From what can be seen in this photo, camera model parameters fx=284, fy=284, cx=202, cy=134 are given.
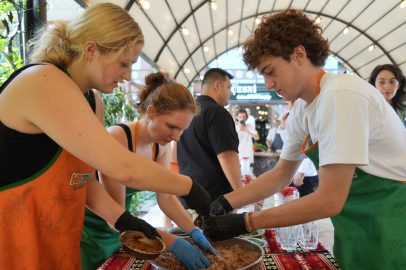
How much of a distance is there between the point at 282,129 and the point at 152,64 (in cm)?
344

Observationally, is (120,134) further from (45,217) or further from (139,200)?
(139,200)

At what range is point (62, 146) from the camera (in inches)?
A: 32.3

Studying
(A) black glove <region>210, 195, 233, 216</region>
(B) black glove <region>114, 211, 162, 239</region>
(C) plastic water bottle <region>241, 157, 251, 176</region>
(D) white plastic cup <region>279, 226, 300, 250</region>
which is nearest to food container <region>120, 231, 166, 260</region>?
(B) black glove <region>114, 211, 162, 239</region>

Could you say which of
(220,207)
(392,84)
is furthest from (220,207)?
(392,84)

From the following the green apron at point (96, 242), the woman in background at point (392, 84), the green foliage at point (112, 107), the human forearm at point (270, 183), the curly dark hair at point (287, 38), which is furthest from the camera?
the green foliage at point (112, 107)

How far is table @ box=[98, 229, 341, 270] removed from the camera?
1.16 meters

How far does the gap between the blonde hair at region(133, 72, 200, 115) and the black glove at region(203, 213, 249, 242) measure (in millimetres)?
739

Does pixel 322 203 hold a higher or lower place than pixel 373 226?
higher

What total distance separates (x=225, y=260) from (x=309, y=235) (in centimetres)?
54

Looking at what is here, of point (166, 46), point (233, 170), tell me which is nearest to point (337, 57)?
point (166, 46)

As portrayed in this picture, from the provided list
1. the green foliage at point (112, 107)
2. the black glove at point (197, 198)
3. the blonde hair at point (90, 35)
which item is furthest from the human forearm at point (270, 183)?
the green foliage at point (112, 107)

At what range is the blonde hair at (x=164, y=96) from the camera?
164cm

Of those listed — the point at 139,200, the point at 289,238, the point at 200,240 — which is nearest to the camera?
the point at 200,240

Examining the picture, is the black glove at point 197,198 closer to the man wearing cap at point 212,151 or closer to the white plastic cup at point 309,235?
the white plastic cup at point 309,235
